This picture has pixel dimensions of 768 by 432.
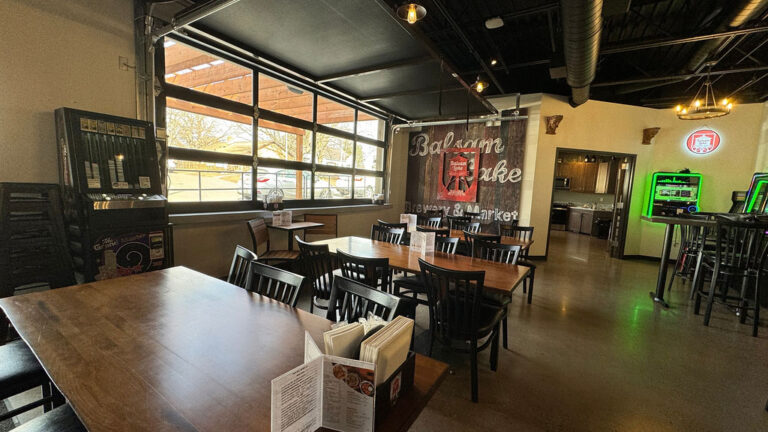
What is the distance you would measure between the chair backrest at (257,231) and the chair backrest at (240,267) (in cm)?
172

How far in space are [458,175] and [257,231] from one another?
4.60 m

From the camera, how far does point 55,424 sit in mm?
1026

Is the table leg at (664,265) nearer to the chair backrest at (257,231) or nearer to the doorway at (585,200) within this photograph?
the doorway at (585,200)

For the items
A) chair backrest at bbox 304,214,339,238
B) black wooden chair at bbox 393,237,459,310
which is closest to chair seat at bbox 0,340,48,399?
black wooden chair at bbox 393,237,459,310

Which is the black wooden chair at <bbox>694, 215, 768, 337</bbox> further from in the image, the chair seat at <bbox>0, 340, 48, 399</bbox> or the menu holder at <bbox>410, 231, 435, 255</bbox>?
the chair seat at <bbox>0, 340, 48, 399</bbox>

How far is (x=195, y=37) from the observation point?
338 cm

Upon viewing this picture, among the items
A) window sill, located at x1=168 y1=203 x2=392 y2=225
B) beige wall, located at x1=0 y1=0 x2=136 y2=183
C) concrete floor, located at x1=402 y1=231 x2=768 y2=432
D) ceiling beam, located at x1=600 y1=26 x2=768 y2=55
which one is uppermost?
ceiling beam, located at x1=600 y1=26 x2=768 y2=55

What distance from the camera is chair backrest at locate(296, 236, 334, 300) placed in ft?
8.05

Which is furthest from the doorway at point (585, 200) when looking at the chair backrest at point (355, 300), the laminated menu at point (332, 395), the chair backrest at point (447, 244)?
the laminated menu at point (332, 395)

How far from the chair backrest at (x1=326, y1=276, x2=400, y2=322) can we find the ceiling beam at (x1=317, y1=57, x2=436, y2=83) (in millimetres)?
3062

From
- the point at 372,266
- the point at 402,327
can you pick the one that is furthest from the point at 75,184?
the point at 402,327

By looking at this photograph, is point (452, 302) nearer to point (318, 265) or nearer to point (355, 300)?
point (355, 300)

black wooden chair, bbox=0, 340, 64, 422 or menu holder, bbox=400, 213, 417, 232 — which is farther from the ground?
menu holder, bbox=400, 213, 417, 232

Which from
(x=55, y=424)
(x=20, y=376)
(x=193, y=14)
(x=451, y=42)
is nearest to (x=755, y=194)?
(x=451, y=42)
